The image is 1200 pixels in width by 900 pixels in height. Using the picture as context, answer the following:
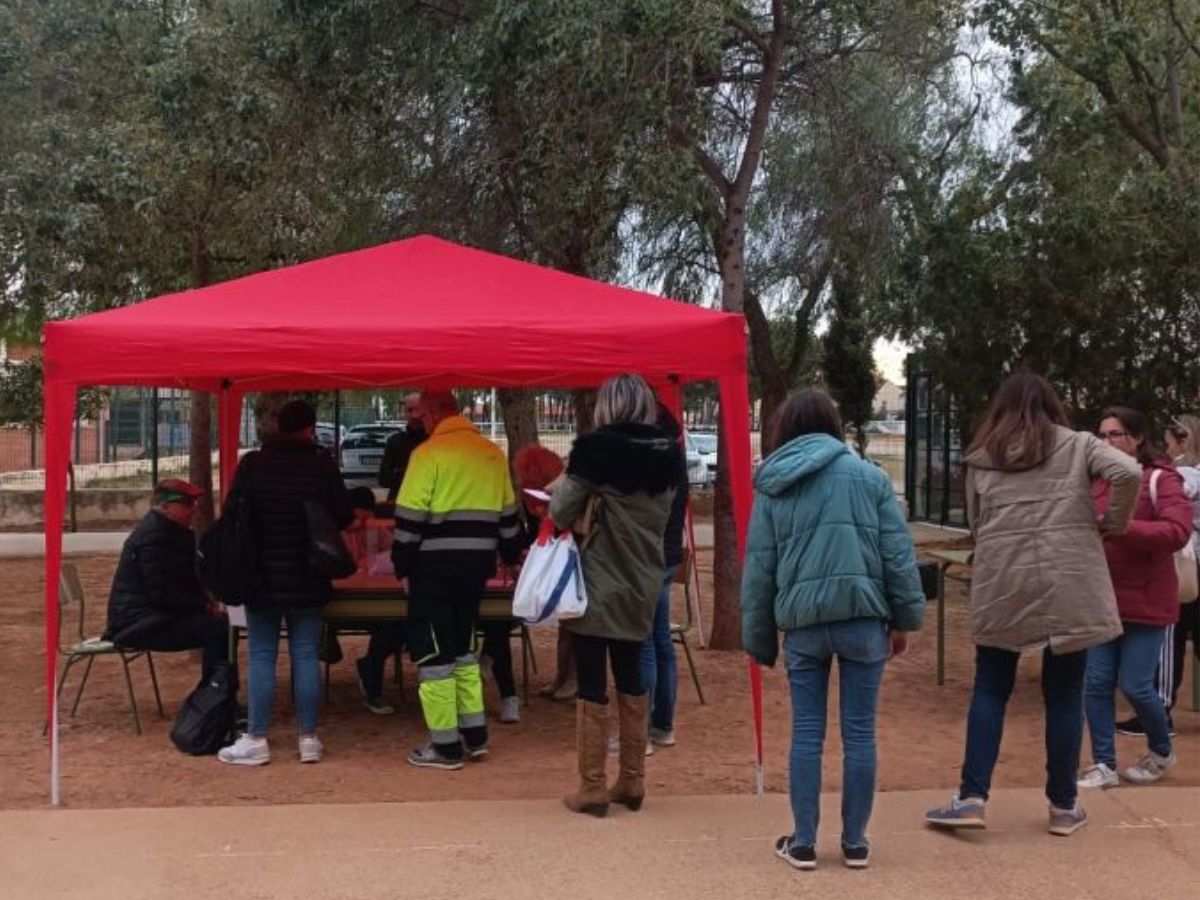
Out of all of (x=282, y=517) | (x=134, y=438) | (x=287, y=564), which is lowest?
(x=287, y=564)

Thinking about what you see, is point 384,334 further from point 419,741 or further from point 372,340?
point 419,741

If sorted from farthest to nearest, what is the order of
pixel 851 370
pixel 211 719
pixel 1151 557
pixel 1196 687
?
pixel 851 370, pixel 1196 687, pixel 211 719, pixel 1151 557

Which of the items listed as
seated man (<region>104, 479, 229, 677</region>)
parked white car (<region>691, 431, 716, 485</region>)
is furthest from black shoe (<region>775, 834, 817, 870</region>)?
parked white car (<region>691, 431, 716, 485</region>)

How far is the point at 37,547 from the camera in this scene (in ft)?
51.6

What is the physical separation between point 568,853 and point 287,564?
6.35 ft

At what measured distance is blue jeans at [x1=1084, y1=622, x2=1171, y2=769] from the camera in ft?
17.8

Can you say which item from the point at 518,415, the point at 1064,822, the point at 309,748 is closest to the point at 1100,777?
the point at 1064,822

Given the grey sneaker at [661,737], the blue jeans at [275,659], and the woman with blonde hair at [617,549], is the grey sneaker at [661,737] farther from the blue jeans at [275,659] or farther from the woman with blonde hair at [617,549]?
the blue jeans at [275,659]

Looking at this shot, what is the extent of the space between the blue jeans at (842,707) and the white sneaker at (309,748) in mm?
2477

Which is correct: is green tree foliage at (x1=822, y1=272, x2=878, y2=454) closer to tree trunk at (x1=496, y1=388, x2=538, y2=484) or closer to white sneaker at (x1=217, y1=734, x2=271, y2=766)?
tree trunk at (x1=496, y1=388, x2=538, y2=484)

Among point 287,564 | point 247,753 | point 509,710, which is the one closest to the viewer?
point 287,564

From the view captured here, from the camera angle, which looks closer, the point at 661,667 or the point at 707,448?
the point at 661,667

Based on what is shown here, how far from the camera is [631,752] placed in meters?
5.15

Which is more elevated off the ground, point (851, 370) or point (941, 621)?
point (851, 370)
